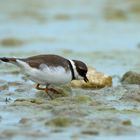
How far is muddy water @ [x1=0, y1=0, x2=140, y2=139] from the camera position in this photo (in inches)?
292

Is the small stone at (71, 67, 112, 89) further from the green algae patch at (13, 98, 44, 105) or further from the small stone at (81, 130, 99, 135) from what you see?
the small stone at (81, 130, 99, 135)

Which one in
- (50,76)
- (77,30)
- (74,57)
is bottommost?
(74,57)

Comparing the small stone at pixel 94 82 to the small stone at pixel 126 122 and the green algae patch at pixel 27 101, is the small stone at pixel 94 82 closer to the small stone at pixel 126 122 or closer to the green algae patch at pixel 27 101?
the green algae patch at pixel 27 101

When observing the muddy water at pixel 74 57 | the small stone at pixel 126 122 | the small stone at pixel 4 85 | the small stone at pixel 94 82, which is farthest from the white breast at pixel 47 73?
the small stone at pixel 126 122

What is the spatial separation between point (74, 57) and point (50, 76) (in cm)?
548

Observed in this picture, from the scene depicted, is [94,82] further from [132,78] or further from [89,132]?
[89,132]

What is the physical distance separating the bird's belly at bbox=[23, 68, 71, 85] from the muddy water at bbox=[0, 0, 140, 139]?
257 millimetres

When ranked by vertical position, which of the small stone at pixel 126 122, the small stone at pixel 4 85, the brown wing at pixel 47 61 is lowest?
the small stone at pixel 4 85

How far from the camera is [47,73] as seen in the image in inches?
356

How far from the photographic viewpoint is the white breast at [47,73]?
29.7 ft

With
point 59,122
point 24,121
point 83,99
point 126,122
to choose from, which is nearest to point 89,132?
point 59,122

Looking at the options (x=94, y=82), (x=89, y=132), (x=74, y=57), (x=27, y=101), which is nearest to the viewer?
(x=89, y=132)

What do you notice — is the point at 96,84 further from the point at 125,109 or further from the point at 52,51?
the point at 52,51

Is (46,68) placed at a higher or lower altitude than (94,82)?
higher
